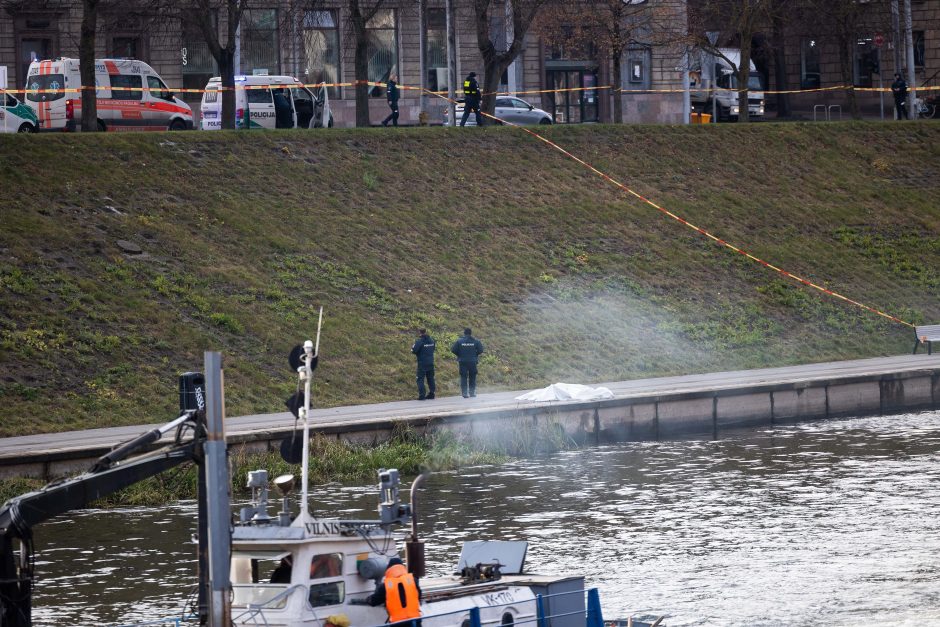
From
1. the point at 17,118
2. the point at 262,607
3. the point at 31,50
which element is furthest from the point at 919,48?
the point at 262,607

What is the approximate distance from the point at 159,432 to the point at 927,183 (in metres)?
43.4

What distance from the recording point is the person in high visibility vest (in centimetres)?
1420

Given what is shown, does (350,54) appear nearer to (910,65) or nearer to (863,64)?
(910,65)

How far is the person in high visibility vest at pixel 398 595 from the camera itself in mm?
14195

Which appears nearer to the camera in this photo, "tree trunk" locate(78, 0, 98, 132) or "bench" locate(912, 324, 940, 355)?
"bench" locate(912, 324, 940, 355)

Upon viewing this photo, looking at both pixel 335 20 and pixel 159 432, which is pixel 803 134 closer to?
pixel 335 20

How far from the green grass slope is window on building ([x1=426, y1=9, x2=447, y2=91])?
45.3 ft

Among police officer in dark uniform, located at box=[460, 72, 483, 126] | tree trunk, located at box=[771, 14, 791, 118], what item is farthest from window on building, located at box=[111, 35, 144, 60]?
tree trunk, located at box=[771, 14, 791, 118]

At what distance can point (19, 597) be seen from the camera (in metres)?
14.1

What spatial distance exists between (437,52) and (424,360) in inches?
1282

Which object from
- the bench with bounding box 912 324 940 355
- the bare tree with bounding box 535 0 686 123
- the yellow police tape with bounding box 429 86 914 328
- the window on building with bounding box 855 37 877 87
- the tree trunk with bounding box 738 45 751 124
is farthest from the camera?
the window on building with bounding box 855 37 877 87

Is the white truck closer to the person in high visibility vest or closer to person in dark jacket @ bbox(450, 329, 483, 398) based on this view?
person in dark jacket @ bbox(450, 329, 483, 398)

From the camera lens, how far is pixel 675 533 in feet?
75.9

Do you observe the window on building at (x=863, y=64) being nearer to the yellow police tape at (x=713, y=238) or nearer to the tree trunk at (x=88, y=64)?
the yellow police tape at (x=713, y=238)
